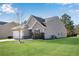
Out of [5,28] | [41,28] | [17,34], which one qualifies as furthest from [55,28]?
[5,28]

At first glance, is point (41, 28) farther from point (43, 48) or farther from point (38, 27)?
point (43, 48)

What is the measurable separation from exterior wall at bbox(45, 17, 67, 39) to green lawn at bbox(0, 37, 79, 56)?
0.26 ft

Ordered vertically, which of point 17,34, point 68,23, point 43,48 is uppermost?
point 68,23

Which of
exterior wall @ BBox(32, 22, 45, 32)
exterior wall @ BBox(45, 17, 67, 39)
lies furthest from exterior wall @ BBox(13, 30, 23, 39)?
exterior wall @ BBox(45, 17, 67, 39)

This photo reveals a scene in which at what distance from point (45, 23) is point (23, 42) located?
0.38 metres

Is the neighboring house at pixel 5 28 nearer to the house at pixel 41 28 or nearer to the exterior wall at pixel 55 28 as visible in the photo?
the house at pixel 41 28

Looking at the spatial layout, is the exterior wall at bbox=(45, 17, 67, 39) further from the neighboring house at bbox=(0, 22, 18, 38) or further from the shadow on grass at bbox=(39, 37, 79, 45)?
the neighboring house at bbox=(0, 22, 18, 38)

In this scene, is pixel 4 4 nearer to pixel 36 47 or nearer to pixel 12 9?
pixel 12 9

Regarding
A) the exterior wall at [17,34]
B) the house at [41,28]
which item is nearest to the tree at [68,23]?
the house at [41,28]

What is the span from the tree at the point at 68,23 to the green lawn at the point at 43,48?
0.30 ft

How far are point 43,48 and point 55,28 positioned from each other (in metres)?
0.30

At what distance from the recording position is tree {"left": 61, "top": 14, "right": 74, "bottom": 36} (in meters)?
3.97

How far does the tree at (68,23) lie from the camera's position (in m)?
3.97

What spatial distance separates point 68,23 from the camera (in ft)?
13.1
